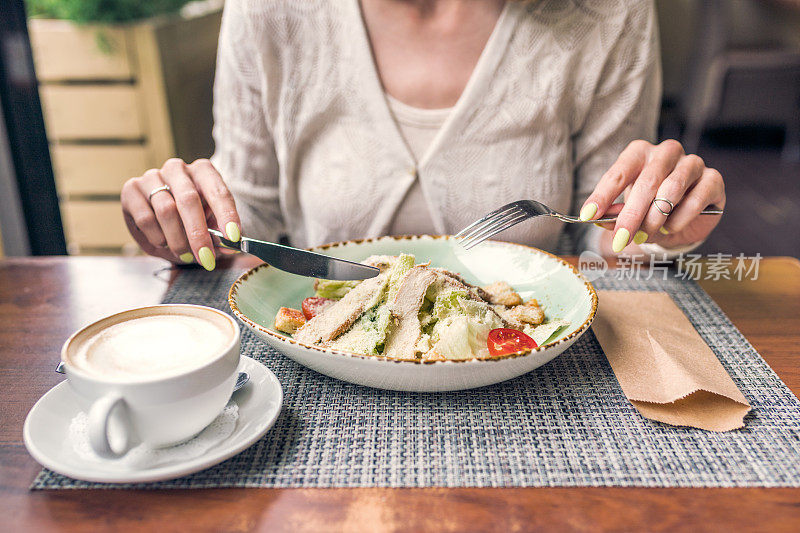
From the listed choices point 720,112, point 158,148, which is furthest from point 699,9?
point 158,148

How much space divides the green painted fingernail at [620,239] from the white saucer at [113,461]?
0.53 meters

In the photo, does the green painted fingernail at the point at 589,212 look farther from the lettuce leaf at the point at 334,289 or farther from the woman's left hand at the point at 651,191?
the lettuce leaf at the point at 334,289

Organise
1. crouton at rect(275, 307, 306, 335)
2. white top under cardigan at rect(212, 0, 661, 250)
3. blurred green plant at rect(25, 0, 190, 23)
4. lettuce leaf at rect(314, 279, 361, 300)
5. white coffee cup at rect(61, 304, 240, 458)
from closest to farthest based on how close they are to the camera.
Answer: white coffee cup at rect(61, 304, 240, 458), crouton at rect(275, 307, 306, 335), lettuce leaf at rect(314, 279, 361, 300), white top under cardigan at rect(212, 0, 661, 250), blurred green plant at rect(25, 0, 190, 23)

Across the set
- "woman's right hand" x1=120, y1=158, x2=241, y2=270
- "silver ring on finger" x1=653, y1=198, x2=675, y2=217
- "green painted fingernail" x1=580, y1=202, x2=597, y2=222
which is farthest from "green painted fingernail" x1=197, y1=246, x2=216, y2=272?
"silver ring on finger" x1=653, y1=198, x2=675, y2=217

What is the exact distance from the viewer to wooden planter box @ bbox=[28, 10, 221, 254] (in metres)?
2.69

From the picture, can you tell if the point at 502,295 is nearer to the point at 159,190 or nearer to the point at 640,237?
the point at 640,237

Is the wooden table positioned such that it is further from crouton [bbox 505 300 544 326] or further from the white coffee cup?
crouton [bbox 505 300 544 326]

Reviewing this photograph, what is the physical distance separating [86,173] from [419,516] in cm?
Result: 283

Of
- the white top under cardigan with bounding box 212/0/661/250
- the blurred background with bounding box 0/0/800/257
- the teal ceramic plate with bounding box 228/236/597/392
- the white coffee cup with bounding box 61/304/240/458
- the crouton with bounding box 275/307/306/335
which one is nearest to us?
the white coffee cup with bounding box 61/304/240/458

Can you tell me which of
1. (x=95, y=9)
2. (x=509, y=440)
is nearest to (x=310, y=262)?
(x=509, y=440)

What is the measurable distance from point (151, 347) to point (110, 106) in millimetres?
2492

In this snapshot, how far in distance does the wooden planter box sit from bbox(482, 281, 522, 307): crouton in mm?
2282

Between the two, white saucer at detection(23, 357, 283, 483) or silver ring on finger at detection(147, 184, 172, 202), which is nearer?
white saucer at detection(23, 357, 283, 483)

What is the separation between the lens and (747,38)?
497 cm
